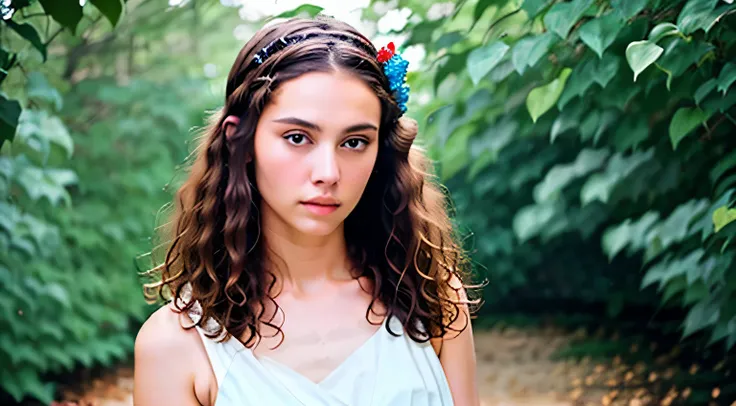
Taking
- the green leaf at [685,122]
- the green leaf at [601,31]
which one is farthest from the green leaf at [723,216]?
the green leaf at [601,31]

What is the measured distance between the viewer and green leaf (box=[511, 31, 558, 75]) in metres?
2.26

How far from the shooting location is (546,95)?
249 centimetres

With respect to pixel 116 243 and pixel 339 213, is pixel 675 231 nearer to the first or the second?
pixel 339 213

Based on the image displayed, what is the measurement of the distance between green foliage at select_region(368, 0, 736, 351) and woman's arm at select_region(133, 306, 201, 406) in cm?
103

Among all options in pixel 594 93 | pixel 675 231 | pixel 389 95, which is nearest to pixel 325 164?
pixel 389 95

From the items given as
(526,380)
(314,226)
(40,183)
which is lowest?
(526,380)

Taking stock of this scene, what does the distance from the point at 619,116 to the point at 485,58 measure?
0.98 meters

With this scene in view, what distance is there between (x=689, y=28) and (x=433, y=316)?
91 cm

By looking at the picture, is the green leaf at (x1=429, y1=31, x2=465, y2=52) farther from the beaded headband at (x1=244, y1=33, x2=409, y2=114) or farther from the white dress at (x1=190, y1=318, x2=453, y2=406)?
the white dress at (x1=190, y1=318, x2=453, y2=406)

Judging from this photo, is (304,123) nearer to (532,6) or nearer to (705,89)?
(532,6)

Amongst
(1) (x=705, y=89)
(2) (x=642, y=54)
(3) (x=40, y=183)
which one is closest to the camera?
(2) (x=642, y=54)

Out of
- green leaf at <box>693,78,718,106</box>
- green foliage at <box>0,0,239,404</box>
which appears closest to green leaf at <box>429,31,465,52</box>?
green leaf at <box>693,78,718,106</box>

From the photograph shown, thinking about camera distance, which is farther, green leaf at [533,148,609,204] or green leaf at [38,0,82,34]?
green leaf at [533,148,609,204]

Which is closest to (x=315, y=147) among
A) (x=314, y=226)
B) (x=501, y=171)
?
(x=314, y=226)
